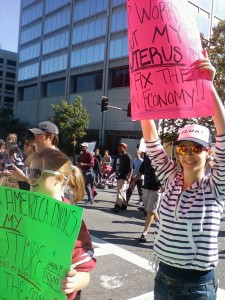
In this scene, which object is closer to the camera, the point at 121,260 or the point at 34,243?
the point at 34,243

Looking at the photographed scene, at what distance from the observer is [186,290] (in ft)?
6.79

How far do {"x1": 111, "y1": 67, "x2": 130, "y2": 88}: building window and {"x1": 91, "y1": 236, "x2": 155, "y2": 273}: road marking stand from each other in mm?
31232

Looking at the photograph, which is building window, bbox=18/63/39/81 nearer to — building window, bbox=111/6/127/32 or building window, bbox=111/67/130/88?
building window, bbox=111/67/130/88

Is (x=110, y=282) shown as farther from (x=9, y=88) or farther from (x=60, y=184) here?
(x=9, y=88)

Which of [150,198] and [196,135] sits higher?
[196,135]

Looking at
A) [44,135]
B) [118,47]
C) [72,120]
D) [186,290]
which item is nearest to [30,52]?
[72,120]

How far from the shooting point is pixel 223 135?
211 centimetres

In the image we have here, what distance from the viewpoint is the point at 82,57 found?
136 ft

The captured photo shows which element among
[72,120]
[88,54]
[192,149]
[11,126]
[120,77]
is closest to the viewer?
[192,149]

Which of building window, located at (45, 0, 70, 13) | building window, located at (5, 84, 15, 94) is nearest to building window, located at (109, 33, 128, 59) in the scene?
building window, located at (45, 0, 70, 13)

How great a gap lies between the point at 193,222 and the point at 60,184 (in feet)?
2.71

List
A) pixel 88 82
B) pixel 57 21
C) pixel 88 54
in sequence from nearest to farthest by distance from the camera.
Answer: pixel 88 54, pixel 88 82, pixel 57 21

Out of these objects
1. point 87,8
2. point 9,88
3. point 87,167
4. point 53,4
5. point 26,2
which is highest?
point 26,2

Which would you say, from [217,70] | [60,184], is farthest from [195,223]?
[217,70]
